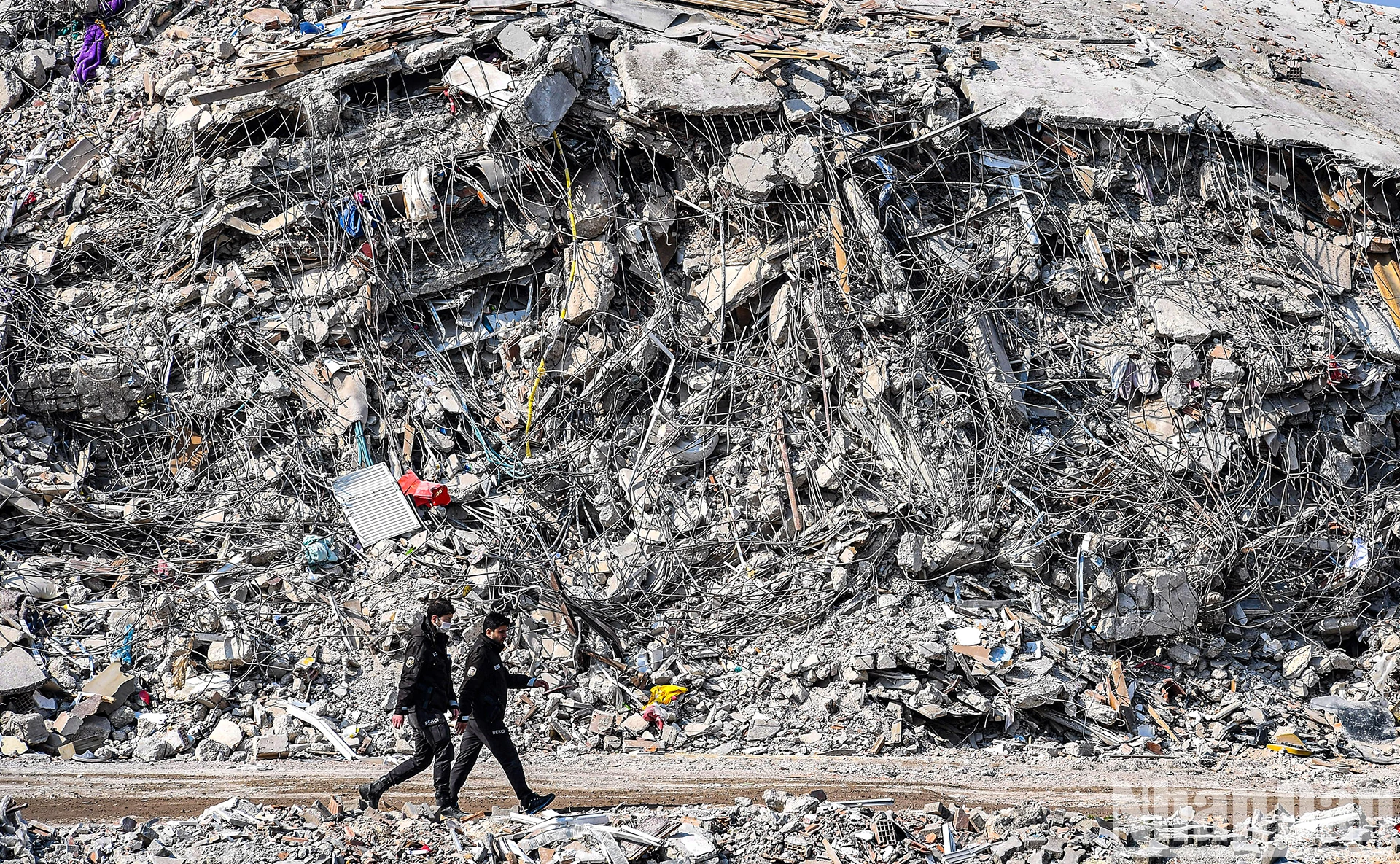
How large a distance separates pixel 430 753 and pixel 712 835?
1.38 metres

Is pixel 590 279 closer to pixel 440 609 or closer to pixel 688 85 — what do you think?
pixel 688 85

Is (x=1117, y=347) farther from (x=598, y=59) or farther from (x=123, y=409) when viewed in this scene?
(x=123, y=409)

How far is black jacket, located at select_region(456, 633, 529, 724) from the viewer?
4988mm

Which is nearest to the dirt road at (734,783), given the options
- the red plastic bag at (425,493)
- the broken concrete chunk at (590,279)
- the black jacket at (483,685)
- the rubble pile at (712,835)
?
the rubble pile at (712,835)

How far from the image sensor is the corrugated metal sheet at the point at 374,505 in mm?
7727

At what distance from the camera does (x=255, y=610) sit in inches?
285

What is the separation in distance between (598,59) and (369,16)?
6.89ft

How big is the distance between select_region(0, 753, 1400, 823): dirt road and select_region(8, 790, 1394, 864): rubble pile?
0.22 m

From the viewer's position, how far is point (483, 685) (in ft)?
16.5

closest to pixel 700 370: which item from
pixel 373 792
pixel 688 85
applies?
pixel 688 85

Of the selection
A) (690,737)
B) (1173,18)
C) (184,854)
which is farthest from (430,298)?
(1173,18)

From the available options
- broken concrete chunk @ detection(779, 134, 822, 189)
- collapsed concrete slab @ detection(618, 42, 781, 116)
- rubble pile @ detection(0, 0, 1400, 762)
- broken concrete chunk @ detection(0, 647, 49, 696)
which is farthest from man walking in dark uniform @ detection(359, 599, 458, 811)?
collapsed concrete slab @ detection(618, 42, 781, 116)

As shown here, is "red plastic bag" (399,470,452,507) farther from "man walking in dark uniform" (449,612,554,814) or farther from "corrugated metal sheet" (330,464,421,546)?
"man walking in dark uniform" (449,612,554,814)

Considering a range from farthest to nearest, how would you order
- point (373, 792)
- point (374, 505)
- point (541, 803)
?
point (374, 505)
point (541, 803)
point (373, 792)
